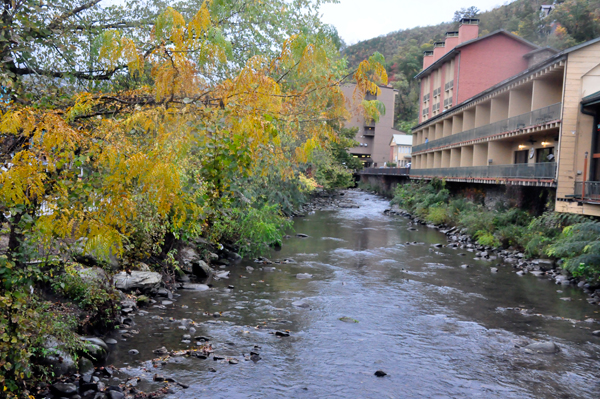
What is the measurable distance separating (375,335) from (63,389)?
19.3 feet

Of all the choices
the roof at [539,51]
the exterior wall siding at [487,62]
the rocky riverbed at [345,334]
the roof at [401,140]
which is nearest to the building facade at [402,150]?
the roof at [401,140]

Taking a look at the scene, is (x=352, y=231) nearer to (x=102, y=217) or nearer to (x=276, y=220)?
(x=276, y=220)

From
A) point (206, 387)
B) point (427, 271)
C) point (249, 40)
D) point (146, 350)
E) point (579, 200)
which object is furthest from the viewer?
point (579, 200)

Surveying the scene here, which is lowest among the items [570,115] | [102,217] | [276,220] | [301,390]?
[301,390]

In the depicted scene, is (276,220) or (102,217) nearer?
(102,217)

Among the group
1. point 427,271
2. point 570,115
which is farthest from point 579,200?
point 427,271

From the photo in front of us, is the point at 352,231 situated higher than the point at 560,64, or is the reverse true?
the point at 560,64

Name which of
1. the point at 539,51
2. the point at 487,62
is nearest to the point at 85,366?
the point at 487,62

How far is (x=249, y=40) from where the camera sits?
552 inches

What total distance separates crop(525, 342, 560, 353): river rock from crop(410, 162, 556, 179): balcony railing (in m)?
13.0

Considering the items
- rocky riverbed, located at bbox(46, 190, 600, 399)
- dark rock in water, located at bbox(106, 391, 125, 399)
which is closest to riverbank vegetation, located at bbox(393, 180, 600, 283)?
rocky riverbed, located at bbox(46, 190, 600, 399)

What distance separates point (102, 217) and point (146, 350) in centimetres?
475

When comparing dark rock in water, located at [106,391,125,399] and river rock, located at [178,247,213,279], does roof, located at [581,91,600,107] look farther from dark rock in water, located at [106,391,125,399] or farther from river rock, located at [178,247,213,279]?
dark rock in water, located at [106,391,125,399]

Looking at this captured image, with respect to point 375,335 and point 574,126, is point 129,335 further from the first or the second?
point 574,126
